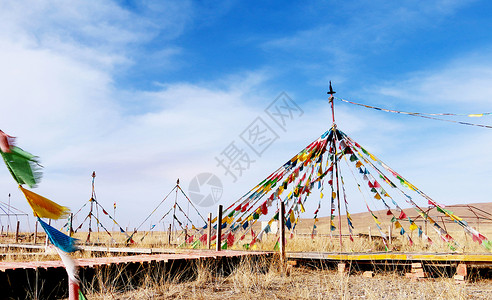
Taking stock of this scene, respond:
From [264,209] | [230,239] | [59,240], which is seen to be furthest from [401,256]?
[59,240]

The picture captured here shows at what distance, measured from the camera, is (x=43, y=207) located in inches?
95.3

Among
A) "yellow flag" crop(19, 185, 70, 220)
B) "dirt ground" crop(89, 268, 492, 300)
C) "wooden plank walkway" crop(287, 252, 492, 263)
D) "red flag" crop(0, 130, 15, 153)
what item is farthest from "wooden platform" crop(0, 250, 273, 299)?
"red flag" crop(0, 130, 15, 153)

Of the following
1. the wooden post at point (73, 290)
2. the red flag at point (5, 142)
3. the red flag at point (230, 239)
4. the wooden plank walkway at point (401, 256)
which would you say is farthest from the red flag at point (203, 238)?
the red flag at point (5, 142)

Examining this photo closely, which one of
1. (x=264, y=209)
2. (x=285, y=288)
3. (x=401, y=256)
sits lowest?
(x=285, y=288)

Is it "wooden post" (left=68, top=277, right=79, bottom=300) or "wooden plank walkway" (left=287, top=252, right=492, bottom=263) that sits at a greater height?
"wooden post" (left=68, top=277, right=79, bottom=300)

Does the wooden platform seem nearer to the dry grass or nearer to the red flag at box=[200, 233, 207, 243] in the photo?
the dry grass

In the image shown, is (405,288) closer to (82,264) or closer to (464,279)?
(464,279)

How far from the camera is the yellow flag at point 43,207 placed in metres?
2.38

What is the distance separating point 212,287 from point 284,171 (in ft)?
19.7

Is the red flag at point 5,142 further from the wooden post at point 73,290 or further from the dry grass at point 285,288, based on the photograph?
the dry grass at point 285,288

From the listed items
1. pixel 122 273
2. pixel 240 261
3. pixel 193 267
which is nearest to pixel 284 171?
pixel 240 261

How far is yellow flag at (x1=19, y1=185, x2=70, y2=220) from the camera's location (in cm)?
238

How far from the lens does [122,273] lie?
6.59 metres

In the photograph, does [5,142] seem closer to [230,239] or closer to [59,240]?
[59,240]
